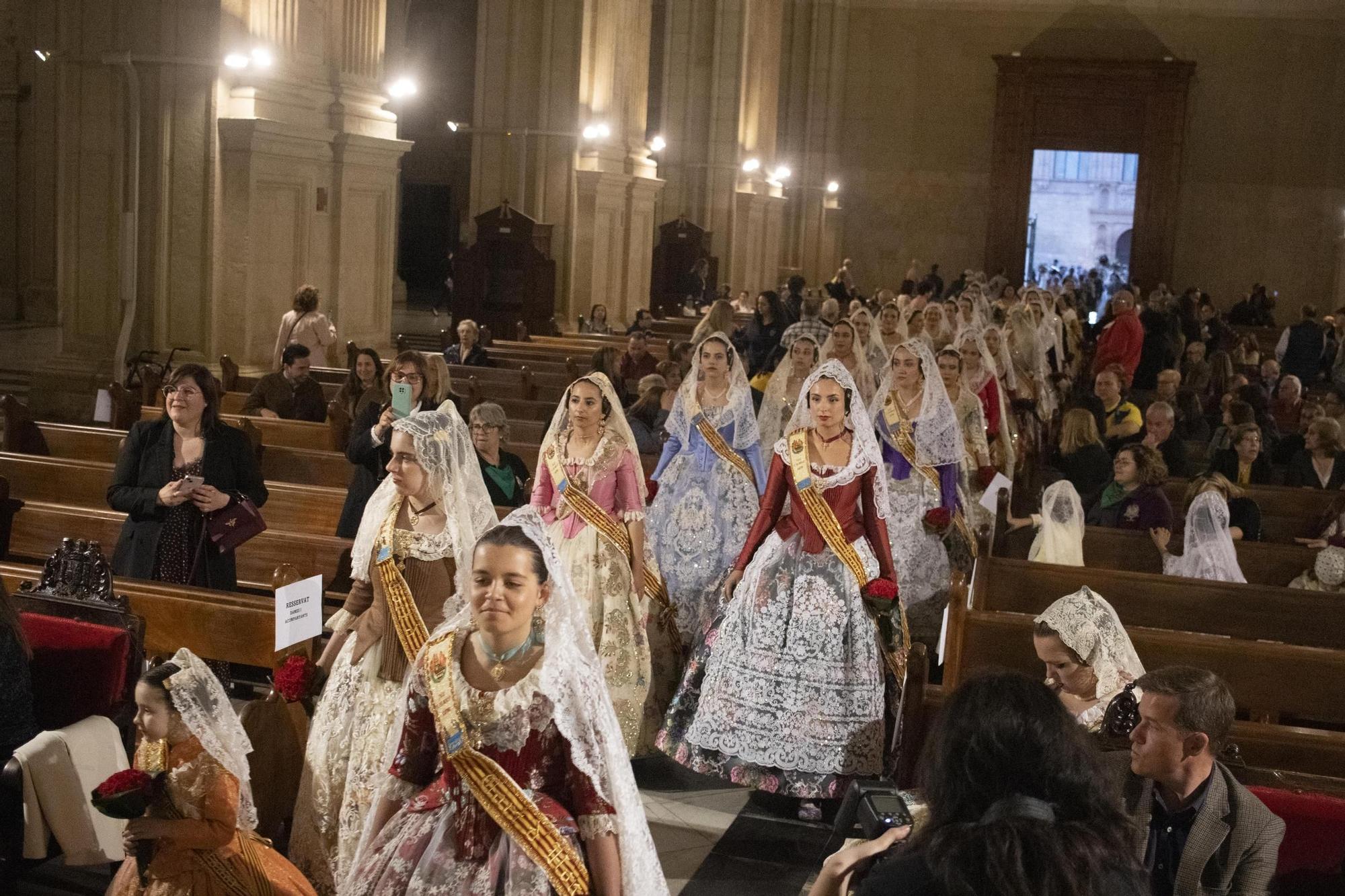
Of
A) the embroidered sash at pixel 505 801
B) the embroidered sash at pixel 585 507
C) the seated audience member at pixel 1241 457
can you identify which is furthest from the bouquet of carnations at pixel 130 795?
the seated audience member at pixel 1241 457

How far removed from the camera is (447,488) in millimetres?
4723

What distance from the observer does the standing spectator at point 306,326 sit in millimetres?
11320

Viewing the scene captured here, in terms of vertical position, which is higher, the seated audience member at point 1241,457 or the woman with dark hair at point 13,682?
the seated audience member at point 1241,457

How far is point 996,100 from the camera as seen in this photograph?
105 feet

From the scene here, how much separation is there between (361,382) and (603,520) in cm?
369

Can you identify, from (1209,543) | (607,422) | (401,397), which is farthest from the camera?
(1209,543)

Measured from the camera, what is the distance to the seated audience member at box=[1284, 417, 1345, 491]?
9.21m

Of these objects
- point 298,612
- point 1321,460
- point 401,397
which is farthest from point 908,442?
point 298,612

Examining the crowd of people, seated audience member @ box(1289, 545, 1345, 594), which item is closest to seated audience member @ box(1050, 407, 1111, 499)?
the crowd of people

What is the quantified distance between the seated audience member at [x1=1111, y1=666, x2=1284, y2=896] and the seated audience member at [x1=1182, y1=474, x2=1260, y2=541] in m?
4.16

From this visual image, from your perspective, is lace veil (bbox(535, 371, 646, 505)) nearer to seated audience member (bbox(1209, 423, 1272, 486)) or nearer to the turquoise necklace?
the turquoise necklace

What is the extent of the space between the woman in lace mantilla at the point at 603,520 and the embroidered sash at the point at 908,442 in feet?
7.77

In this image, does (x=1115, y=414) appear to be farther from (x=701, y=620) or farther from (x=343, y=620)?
(x=343, y=620)

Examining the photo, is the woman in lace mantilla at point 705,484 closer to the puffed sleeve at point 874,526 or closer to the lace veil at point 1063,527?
the puffed sleeve at point 874,526
